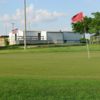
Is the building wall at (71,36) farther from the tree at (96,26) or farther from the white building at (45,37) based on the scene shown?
the tree at (96,26)

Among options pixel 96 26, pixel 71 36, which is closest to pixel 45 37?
pixel 71 36

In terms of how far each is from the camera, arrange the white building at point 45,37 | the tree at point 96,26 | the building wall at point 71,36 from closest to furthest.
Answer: the tree at point 96,26 < the white building at point 45,37 < the building wall at point 71,36

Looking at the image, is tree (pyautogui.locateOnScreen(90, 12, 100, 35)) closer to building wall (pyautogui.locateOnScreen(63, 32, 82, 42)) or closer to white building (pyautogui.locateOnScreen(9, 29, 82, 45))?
white building (pyautogui.locateOnScreen(9, 29, 82, 45))

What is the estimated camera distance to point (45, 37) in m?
124

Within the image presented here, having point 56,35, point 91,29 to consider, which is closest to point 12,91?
point 91,29

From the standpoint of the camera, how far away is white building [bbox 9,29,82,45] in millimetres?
116925

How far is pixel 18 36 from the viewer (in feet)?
384

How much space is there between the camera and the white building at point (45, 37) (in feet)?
384

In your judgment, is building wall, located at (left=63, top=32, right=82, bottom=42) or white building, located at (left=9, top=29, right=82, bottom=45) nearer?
white building, located at (left=9, top=29, right=82, bottom=45)

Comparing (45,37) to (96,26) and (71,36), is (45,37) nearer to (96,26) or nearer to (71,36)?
(71,36)

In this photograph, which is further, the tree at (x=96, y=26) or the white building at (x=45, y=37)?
the white building at (x=45, y=37)

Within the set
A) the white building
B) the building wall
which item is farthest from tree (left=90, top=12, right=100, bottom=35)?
the building wall

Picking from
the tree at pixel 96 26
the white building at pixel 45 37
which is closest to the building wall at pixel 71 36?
the white building at pixel 45 37

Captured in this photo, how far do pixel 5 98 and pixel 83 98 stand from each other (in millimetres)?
2004
